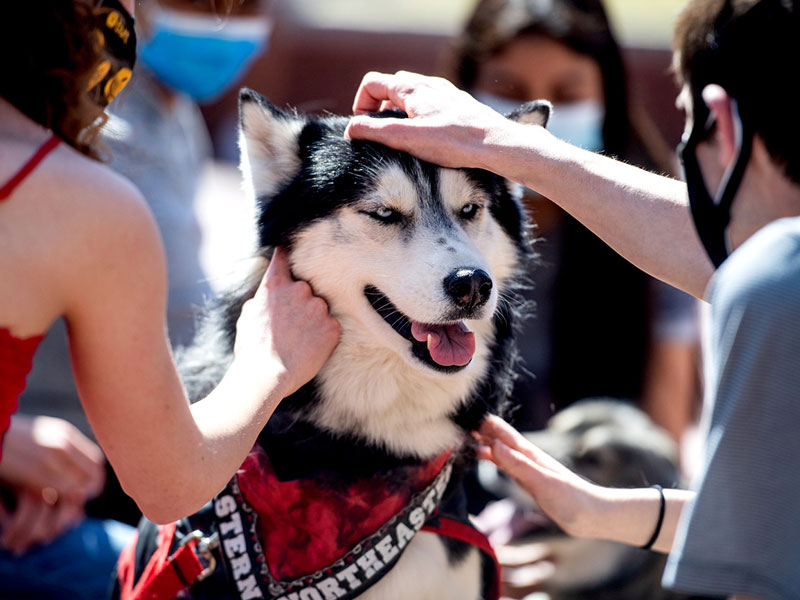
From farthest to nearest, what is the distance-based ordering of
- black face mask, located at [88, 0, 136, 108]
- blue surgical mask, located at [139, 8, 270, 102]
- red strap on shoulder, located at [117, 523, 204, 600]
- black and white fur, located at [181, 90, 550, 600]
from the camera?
blue surgical mask, located at [139, 8, 270, 102] < black and white fur, located at [181, 90, 550, 600] < red strap on shoulder, located at [117, 523, 204, 600] < black face mask, located at [88, 0, 136, 108]

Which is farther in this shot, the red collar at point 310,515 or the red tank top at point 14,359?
the red collar at point 310,515

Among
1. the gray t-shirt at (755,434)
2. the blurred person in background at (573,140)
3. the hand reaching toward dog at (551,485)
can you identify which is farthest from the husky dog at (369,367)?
the blurred person in background at (573,140)

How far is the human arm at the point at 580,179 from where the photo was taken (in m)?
1.46

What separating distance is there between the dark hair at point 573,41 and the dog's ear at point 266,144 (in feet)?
4.98

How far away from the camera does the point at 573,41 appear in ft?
10.0

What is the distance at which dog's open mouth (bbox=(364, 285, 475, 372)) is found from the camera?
1662mm

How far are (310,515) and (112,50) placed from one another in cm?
84

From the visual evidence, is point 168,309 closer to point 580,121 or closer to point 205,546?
point 205,546

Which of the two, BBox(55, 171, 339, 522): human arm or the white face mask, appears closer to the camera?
BBox(55, 171, 339, 522): human arm

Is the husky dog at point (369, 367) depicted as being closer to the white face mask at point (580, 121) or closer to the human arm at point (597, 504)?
the human arm at point (597, 504)

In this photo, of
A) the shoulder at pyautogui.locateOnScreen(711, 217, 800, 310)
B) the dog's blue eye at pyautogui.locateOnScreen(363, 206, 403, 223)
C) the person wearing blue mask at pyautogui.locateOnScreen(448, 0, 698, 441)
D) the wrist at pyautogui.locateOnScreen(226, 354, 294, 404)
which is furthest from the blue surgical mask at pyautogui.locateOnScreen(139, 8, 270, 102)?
the shoulder at pyautogui.locateOnScreen(711, 217, 800, 310)

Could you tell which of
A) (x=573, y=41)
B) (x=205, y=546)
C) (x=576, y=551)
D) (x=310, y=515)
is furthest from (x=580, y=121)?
(x=205, y=546)

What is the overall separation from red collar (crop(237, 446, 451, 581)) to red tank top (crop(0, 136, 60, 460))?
493 mm

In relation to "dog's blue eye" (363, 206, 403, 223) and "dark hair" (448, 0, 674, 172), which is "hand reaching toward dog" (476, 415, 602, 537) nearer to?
"dog's blue eye" (363, 206, 403, 223)
